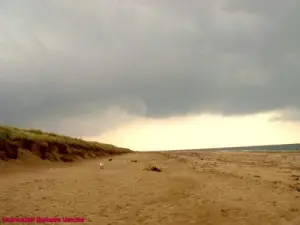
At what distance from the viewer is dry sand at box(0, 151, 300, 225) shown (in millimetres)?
13383

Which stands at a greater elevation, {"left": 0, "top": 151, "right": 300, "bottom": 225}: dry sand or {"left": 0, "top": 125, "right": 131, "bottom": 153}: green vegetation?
{"left": 0, "top": 125, "right": 131, "bottom": 153}: green vegetation

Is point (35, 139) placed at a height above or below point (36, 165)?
above

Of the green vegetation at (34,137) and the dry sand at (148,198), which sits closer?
the dry sand at (148,198)

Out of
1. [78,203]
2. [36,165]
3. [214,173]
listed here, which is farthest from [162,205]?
[36,165]

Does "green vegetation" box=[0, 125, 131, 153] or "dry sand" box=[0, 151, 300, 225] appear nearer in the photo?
"dry sand" box=[0, 151, 300, 225]

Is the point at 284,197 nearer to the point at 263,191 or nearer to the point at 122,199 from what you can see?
the point at 263,191

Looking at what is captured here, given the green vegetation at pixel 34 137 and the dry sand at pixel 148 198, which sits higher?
the green vegetation at pixel 34 137

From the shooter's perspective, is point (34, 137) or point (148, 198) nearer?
point (148, 198)

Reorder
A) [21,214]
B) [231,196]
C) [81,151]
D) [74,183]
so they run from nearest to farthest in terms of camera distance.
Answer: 1. [21,214]
2. [231,196]
3. [74,183]
4. [81,151]

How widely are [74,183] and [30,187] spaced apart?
2.05m

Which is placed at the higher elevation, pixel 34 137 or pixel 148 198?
pixel 34 137

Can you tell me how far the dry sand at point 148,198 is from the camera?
43.9 feet

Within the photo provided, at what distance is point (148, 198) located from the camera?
50.9ft

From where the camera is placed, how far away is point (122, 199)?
1529cm
